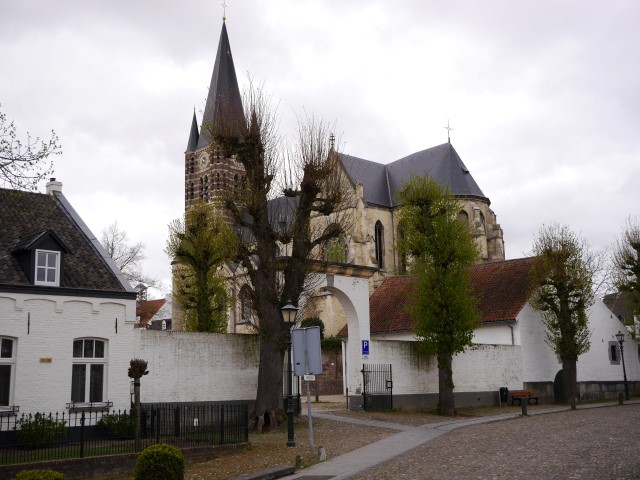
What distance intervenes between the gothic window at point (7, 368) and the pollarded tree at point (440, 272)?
15752 millimetres

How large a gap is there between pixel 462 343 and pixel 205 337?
10503mm

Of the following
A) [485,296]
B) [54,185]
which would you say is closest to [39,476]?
[54,185]

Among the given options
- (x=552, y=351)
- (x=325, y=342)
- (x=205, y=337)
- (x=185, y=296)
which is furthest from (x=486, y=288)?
(x=205, y=337)

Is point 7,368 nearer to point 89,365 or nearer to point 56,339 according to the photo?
point 56,339

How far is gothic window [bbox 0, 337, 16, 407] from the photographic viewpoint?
18889 millimetres

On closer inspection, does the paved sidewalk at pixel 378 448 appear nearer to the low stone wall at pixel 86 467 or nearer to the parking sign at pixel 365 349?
the parking sign at pixel 365 349

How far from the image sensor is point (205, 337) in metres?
24.0

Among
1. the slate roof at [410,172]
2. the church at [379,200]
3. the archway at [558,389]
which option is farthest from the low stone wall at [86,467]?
the slate roof at [410,172]

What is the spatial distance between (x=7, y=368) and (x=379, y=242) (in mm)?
44281

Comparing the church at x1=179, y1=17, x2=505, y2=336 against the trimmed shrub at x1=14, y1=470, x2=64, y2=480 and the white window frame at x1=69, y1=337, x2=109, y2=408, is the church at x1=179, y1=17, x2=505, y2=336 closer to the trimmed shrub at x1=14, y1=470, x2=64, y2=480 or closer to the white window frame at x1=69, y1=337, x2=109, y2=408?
the white window frame at x1=69, y1=337, x2=109, y2=408

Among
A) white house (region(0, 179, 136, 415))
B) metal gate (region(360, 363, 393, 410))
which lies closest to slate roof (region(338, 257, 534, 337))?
metal gate (region(360, 363, 393, 410))

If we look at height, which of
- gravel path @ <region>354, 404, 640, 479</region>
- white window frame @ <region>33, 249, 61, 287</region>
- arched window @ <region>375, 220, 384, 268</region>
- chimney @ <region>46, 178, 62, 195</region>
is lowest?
gravel path @ <region>354, 404, 640, 479</region>

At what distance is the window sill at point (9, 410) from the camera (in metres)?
18.4

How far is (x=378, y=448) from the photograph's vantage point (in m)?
17.3
